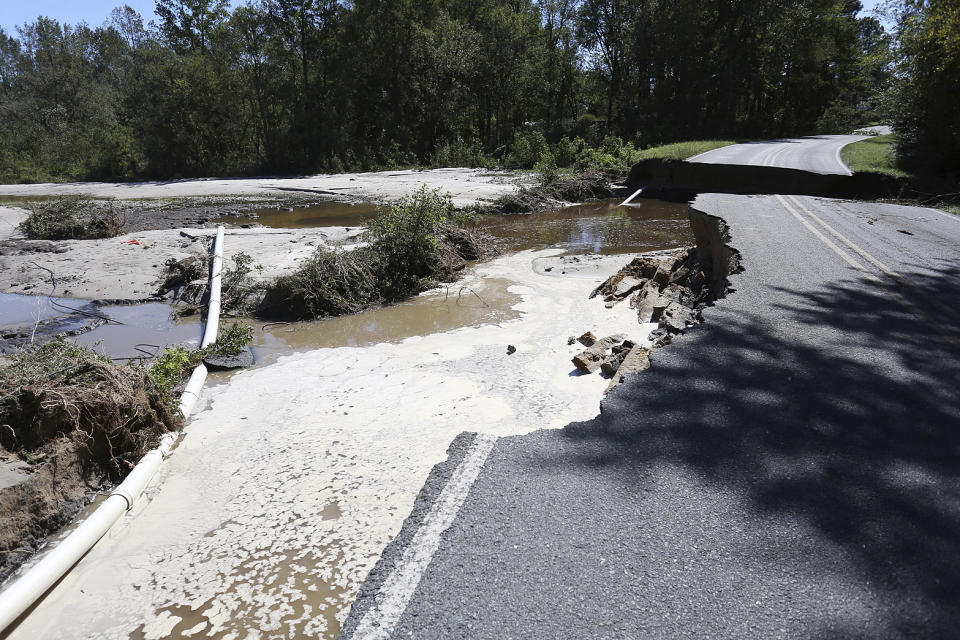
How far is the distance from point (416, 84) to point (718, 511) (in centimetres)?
3870

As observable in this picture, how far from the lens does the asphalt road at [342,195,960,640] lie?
2189mm

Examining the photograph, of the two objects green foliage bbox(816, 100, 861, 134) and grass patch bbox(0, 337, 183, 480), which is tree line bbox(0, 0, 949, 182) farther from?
grass patch bbox(0, 337, 183, 480)

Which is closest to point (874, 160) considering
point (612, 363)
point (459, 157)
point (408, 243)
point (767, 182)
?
point (767, 182)

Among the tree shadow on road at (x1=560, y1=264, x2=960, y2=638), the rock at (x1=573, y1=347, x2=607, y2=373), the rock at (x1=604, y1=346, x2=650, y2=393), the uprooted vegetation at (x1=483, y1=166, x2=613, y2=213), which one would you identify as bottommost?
the rock at (x1=573, y1=347, x2=607, y2=373)

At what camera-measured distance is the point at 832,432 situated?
11.0 ft

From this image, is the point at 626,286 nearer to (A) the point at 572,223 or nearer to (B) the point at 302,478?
(B) the point at 302,478

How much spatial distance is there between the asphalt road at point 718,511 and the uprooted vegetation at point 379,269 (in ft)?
19.2

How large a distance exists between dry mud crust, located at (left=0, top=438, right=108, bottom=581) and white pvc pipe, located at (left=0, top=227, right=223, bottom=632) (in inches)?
7.3

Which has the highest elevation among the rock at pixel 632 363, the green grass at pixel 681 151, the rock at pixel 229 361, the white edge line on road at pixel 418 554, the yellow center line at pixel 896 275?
the green grass at pixel 681 151

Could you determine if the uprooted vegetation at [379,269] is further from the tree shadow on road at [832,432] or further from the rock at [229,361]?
the tree shadow on road at [832,432]

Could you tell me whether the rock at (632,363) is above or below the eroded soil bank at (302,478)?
above

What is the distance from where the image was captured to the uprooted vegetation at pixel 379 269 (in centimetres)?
897

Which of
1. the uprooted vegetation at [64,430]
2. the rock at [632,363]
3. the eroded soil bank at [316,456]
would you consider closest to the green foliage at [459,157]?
the eroded soil bank at [316,456]

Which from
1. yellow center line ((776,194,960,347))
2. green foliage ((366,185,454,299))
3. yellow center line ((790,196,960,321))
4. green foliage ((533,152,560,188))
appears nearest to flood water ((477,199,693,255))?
green foliage ((533,152,560,188))
